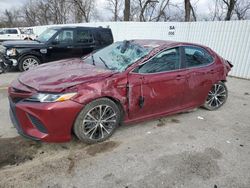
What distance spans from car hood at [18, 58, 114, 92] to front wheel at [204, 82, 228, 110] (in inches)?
97.4

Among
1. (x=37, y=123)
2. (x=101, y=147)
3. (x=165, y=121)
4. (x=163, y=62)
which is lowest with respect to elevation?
(x=165, y=121)

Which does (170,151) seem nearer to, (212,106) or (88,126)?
(88,126)

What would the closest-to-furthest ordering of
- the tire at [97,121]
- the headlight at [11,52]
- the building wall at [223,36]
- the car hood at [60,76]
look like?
1. the car hood at [60,76]
2. the tire at [97,121]
3. the headlight at [11,52]
4. the building wall at [223,36]

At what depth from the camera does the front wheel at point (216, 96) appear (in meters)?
4.73

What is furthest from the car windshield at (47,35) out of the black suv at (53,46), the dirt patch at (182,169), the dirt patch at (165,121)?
the dirt patch at (182,169)

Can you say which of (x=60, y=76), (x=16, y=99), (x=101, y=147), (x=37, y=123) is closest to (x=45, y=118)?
(x=37, y=123)

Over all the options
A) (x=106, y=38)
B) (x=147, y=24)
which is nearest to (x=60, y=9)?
(x=147, y=24)

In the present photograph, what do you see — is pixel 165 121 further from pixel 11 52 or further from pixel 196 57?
pixel 11 52

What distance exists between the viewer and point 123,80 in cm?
328

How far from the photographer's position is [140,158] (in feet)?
9.87

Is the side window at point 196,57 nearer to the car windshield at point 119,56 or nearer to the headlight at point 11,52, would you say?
the car windshield at point 119,56

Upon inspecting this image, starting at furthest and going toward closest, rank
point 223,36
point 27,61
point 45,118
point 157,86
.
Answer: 1. point 223,36
2. point 27,61
3. point 157,86
4. point 45,118

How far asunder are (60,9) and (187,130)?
142ft

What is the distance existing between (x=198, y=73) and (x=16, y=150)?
324 cm
